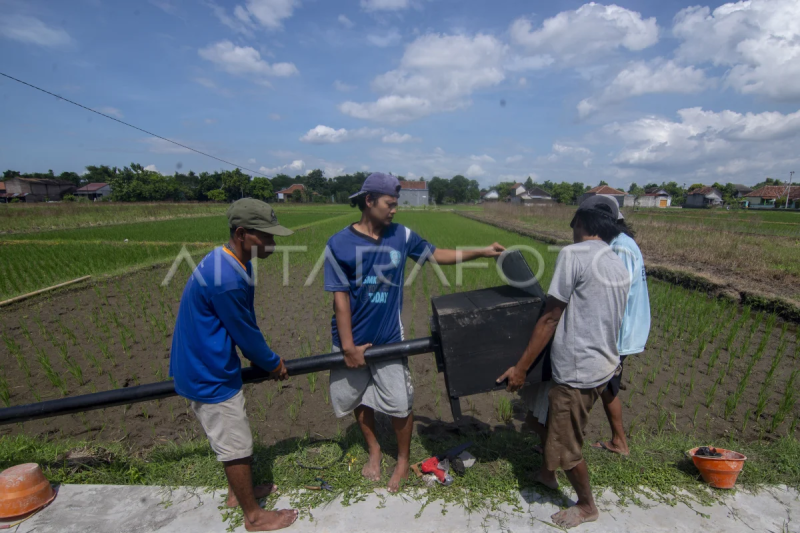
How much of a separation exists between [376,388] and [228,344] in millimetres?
825

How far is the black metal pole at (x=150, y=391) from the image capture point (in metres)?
2.02

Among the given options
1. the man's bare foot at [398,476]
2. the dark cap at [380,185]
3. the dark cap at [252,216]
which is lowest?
the man's bare foot at [398,476]

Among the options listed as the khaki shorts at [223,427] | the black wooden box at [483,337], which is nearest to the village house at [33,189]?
the khaki shorts at [223,427]

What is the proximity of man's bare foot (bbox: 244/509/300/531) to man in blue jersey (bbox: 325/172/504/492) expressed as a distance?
1.64ft

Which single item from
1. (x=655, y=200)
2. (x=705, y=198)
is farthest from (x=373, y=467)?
(x=705, y=198)

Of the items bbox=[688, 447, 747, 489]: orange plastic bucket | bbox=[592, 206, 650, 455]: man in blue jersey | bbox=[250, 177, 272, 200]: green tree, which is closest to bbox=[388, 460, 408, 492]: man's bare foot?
bbox=[592, 206, 650, 455]: man in blue jersey

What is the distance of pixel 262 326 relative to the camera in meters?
5.59

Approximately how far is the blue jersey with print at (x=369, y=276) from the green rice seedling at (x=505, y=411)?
1399 mm

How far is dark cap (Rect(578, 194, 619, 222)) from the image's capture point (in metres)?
1.92

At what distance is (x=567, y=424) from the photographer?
182cm

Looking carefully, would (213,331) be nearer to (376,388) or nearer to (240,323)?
(240,323)

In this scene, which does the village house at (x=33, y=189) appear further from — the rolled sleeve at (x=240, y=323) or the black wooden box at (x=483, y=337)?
the black wooden box at (x=483, y=337)

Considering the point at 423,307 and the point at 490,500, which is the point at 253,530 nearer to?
the point at 490,500

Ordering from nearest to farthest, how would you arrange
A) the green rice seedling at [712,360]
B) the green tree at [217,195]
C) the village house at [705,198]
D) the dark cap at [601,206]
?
the dark cap at [601,206] → the green rice seedling at [712,360] → the green tree at [217,195] → the village house at [705,198]
